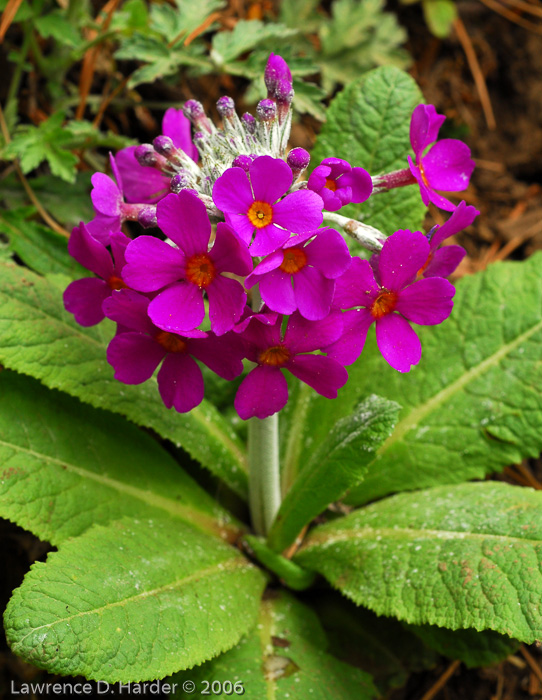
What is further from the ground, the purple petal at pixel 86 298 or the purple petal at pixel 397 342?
the purple petal at pixel 86 298

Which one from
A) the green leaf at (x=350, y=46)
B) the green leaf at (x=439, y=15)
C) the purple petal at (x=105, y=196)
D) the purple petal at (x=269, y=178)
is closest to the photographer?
the purple petal at (x=269, y=178)

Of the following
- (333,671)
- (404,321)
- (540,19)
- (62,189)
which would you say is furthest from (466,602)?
(540,19)

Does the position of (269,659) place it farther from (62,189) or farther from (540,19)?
(540,19)

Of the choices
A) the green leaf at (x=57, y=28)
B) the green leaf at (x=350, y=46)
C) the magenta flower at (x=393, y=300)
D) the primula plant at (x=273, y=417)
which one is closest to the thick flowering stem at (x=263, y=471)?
the primula plant at (x=273, y=417)

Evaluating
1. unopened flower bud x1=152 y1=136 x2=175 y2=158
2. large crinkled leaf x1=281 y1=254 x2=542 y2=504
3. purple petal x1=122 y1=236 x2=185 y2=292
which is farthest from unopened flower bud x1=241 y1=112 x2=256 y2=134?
large crinkled leaf x1=281 y1=254 x2=542 y2=504

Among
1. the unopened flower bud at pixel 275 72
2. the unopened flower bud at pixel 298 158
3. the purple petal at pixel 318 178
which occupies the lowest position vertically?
the purple petal at pixel 318 178

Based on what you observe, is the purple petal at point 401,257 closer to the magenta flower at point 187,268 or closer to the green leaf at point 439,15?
the magenta flower at point 187,268

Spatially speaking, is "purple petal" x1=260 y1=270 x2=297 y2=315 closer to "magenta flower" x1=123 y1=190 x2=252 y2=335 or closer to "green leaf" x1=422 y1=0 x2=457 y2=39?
"magenta flower" x1=123 y1=190 x2=252 y2=335
